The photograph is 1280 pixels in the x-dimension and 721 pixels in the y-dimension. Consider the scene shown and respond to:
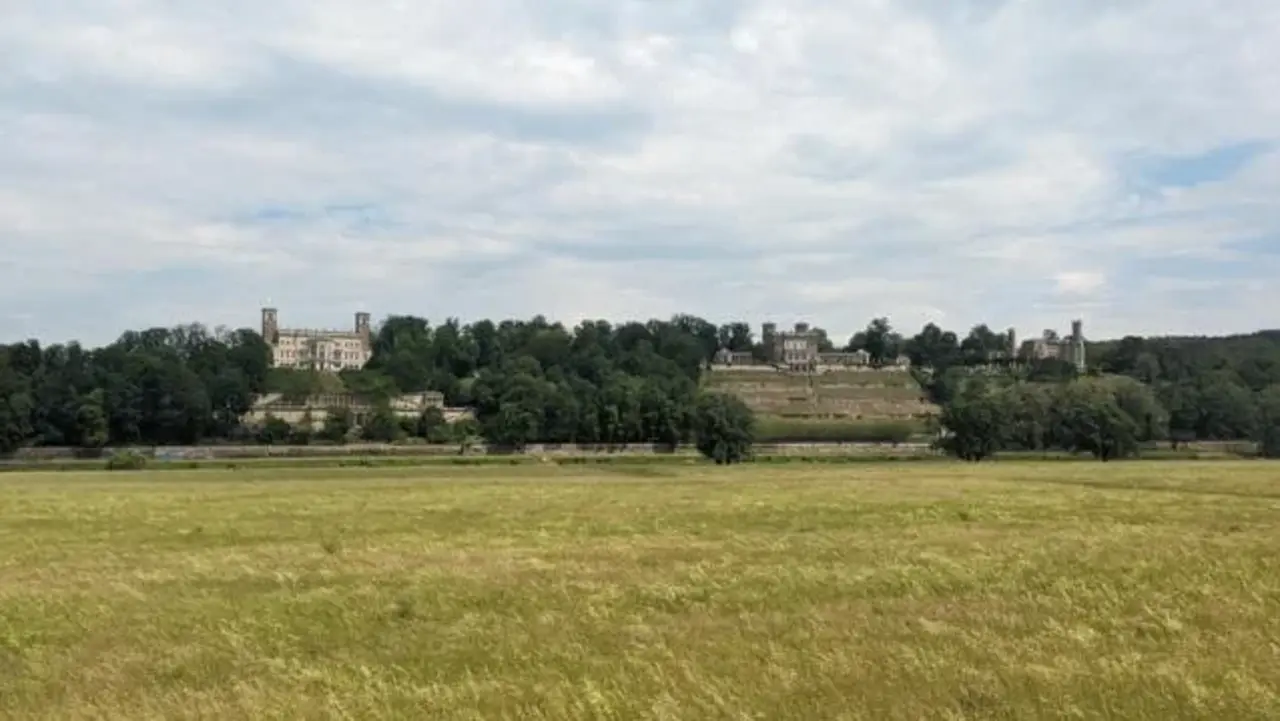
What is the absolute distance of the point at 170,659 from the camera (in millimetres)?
18734

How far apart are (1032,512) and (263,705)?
35167 millimetres

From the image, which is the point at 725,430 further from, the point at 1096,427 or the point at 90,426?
the point at 90,426

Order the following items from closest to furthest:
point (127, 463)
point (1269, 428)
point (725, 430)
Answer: point (127, 463) < point (725, 430) < point (1269, 428)

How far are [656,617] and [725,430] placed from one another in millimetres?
129151

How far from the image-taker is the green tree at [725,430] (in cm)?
14975

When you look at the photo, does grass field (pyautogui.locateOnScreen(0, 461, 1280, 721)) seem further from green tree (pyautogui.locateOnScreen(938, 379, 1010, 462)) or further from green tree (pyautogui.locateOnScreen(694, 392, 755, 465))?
green tree (pyautogui.locateOnScreen(938, 379, 1010, 462))

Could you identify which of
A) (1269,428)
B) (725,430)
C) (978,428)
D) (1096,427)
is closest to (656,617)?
(725,430)

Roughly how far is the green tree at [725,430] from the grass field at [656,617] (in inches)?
4157

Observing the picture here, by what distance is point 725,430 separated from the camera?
5910 inches

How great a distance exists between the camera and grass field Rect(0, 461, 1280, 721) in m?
14.8

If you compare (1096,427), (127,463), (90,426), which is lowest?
(127,463)

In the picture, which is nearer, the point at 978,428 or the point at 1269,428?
the point at 978,428

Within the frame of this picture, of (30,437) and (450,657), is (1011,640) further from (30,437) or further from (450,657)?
(30,437)

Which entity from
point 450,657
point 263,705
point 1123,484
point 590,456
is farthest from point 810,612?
point 590,456
